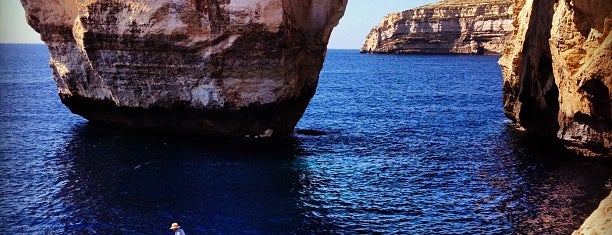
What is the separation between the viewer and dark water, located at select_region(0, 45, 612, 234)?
29.3 metres

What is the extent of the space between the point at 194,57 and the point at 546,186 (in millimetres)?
26030

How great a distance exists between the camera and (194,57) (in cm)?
4447

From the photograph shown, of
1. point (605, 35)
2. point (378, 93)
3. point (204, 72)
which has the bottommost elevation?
point (378, 93)

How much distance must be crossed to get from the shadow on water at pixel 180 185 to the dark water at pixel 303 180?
87 millimetres

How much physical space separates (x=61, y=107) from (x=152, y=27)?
30442 mm

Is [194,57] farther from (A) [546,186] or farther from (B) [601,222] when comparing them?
(B) [601,222]

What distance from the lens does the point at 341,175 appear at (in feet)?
124

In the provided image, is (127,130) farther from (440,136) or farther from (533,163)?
(533,163)

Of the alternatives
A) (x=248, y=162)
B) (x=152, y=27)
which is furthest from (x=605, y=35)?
(x=152, y=27)

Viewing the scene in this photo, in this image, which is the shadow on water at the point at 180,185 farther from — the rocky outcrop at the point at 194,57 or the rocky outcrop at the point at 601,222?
the rocky outcrop at the point at 601,222

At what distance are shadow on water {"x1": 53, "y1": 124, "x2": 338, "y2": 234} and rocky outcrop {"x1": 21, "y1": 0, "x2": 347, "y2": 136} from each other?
2287mm

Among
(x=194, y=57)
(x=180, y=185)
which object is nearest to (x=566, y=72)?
(x=180, y=185)

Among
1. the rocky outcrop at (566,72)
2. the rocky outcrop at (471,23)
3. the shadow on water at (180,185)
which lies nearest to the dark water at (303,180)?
the shadow on water at (180,185)

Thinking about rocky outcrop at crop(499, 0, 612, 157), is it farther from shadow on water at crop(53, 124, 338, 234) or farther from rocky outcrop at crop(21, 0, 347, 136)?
shadow on water at crop(53, 124, 338, 234)
